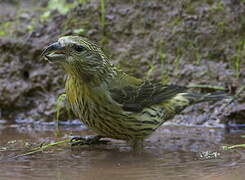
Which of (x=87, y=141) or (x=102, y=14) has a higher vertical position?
(x=102, y=14)

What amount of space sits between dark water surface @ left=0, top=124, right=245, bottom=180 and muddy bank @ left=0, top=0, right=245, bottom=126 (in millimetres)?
738

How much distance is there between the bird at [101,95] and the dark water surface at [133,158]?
0.71ft

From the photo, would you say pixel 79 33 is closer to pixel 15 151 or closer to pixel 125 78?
pixel 125 78

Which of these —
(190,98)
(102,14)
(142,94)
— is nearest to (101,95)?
(142,94)

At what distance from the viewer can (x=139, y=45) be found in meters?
7.10

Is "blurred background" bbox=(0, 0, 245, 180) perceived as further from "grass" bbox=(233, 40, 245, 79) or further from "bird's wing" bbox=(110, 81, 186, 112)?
"bird's wing" bbox=(110, 81, 186, 112)

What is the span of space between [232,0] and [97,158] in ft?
11.2

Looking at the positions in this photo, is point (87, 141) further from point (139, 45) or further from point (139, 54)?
point (139, 45)

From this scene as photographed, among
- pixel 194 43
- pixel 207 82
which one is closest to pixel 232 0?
pixel 194 43

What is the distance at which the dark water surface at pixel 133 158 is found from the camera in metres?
3.98

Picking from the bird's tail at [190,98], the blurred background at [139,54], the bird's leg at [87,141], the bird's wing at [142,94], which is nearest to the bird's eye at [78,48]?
the bird's wing at [142,94]

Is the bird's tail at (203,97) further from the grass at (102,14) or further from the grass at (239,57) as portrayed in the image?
the grass at (102,14)

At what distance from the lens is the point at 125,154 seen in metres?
5.01

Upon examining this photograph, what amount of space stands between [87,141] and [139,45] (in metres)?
2.13
